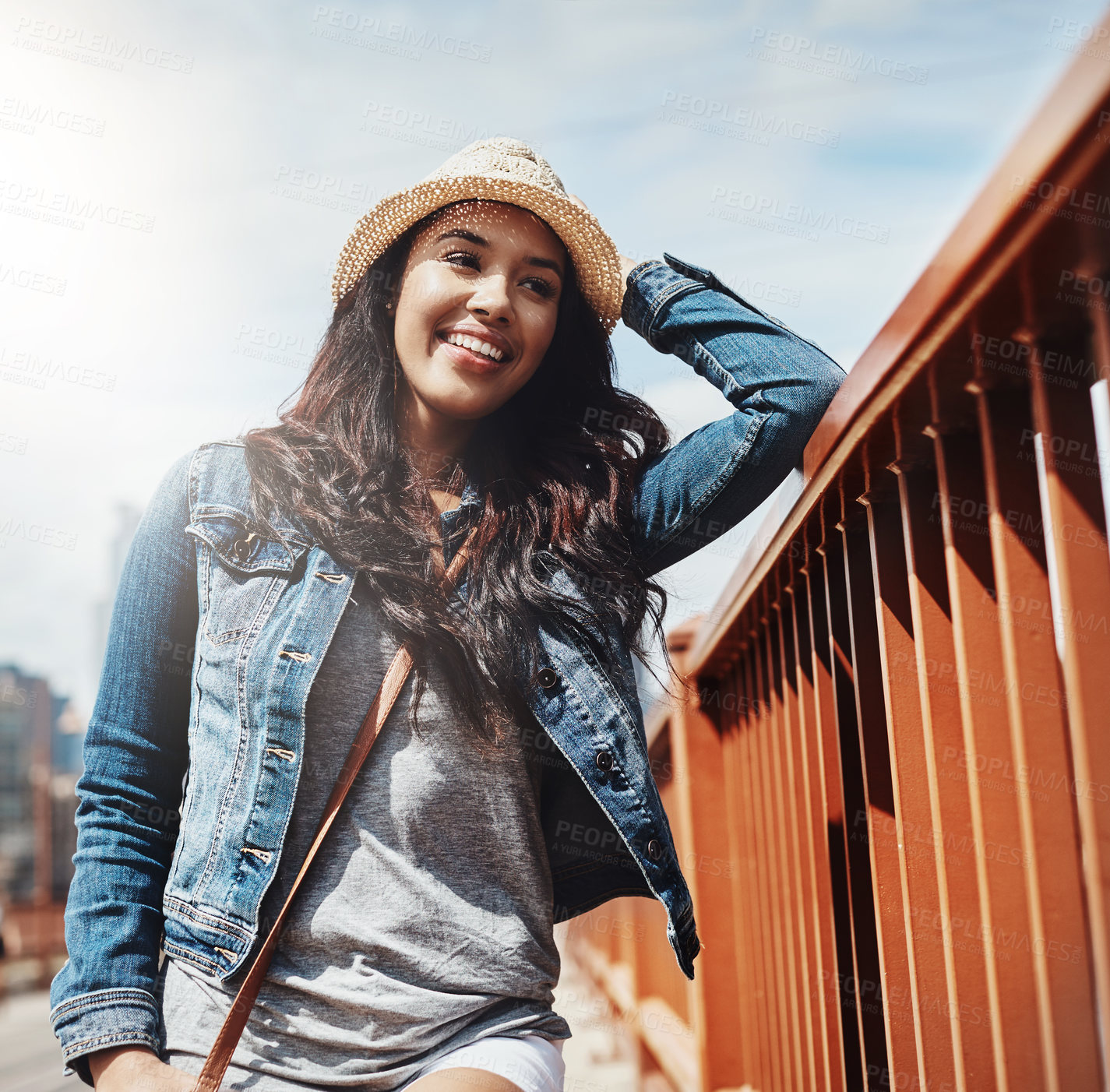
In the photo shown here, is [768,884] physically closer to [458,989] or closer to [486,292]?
[458,989]

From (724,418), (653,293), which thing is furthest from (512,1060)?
(653,293)

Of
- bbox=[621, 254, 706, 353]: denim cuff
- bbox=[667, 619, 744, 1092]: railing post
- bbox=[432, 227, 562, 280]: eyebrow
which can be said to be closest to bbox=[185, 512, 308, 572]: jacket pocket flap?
bbox=[432, 227, 562, 280]: eyebrow

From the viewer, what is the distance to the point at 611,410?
1.80 m

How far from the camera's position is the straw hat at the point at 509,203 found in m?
1.63

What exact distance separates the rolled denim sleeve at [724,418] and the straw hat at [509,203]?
0.31 feet

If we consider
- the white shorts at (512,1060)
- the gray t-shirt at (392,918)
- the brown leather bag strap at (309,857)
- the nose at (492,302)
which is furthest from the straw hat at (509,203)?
the white shorts at (512,1060)

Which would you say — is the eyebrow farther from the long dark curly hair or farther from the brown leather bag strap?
the brown leather bag strap

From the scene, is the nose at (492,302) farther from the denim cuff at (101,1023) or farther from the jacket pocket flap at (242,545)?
the denim cuff at (101,1023)

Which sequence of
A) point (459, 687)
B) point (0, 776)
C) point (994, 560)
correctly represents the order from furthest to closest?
point (0, 776) < point (459, 687) < point (994, 560)

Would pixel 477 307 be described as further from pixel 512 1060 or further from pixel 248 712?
pixel 512 1060

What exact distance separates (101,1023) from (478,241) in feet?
4.25

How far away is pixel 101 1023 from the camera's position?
125cm

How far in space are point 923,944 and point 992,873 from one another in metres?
0.24

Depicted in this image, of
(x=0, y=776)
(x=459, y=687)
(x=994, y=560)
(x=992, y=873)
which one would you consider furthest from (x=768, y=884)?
(x=0, y=776)
